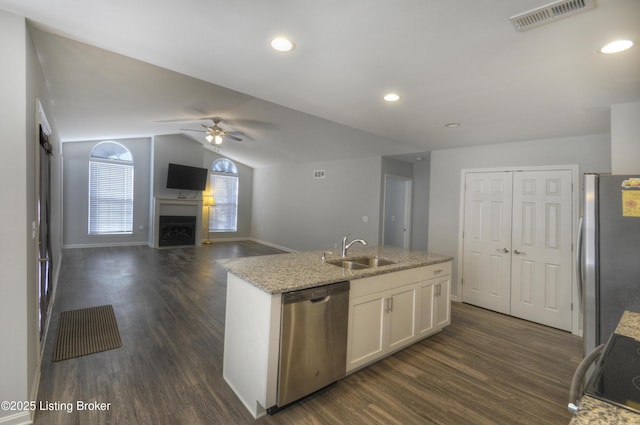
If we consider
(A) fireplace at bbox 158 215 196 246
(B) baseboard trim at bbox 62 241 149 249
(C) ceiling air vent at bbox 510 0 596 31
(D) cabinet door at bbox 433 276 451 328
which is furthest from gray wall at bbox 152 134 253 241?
(C) ceiling air vent at bbox 510 0 596 31

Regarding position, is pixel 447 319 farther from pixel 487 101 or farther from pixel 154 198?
pixel 154 198

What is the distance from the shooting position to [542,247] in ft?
12.3

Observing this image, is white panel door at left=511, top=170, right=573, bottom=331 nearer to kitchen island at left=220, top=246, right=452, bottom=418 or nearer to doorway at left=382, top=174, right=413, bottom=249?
kitchen island at left=220, top=246, right=452, bottom=418

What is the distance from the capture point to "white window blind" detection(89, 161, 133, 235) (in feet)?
25.3

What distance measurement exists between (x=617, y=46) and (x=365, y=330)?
250cm

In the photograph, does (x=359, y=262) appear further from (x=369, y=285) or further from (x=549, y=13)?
(x=549, y=13)

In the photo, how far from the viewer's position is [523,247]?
12.8ft

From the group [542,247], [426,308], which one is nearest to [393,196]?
[542,247]

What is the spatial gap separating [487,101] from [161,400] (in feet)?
11.6

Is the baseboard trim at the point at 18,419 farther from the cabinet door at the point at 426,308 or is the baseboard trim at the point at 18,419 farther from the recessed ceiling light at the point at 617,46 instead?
the recessed ceiling light at the point at 617,46

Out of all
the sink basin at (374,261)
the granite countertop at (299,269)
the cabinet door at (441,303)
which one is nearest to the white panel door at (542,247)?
the cabinet door at (441,303)

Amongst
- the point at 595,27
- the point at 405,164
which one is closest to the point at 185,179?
the point at 405,164

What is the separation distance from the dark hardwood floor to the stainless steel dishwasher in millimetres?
163

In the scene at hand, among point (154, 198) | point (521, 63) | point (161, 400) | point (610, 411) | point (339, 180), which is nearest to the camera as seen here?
point (610, 411)
